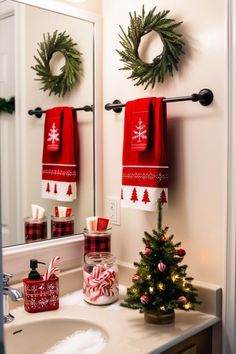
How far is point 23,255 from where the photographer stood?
1.45 metres

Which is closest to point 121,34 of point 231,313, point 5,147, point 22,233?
point 5,147

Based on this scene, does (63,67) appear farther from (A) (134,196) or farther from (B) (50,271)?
(B) (50,271)

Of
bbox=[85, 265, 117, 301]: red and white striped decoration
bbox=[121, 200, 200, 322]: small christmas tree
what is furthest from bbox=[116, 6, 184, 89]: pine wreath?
bbox=[85, 265, 117, 301]: red and white striped decoration

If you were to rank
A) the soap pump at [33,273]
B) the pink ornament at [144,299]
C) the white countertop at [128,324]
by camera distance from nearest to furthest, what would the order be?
1. the white countertop at [128,324]
2. the pink ornament at [144,299]
3. the soap pump at [33,273]

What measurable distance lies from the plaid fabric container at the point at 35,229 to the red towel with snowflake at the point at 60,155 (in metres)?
0.10

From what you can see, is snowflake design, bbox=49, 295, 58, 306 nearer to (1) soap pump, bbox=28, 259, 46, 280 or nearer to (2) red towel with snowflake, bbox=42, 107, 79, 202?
(1) soap pump, bbox=28, 259, 46, 280

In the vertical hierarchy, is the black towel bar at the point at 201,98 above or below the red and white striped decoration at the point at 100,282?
above

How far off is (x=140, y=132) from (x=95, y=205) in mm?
418

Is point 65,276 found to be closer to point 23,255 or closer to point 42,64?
point 23,255

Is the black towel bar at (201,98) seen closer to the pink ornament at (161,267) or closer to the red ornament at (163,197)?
the red ornament at (163,197)

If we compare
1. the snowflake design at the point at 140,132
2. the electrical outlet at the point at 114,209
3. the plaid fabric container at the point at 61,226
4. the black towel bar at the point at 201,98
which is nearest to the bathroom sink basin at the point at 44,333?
the plaid fabric container at the point at 61,226

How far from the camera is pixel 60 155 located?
1.67 metres

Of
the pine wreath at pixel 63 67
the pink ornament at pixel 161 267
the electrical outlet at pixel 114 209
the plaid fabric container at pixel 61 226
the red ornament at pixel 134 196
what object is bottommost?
the pink ornament at pixel 161 267

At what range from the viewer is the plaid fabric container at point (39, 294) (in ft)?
4.41
